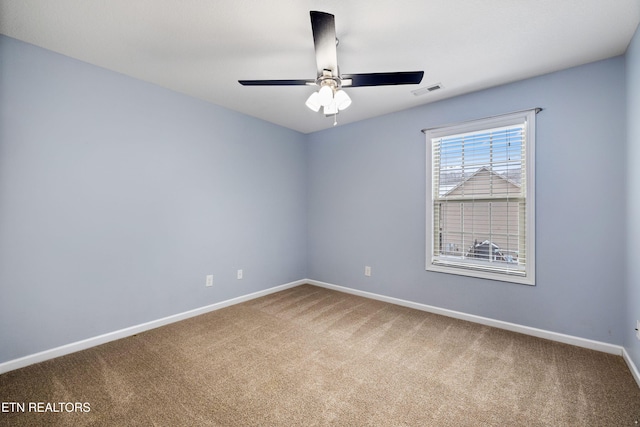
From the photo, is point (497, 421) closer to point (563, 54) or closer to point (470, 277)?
point (470, 277)

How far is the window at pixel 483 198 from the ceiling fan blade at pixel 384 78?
164 centimetres

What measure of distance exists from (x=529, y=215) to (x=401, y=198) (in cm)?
135

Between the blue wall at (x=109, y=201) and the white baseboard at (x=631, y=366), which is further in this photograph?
the blue wall at (x=109, y=201)

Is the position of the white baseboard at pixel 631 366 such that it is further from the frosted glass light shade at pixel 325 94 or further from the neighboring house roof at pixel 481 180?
the frosted glass light shade at pixel 325 94

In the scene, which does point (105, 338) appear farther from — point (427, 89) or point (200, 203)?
point (427, 89)

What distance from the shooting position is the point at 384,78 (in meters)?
1.79

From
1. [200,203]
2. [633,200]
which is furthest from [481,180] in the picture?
[200,203]

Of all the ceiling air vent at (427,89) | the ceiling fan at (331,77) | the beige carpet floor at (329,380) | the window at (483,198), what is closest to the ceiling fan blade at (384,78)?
the ceiling fan at (331,77)

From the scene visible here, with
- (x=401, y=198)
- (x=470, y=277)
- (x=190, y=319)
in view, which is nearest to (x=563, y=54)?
(x=401, y=198)

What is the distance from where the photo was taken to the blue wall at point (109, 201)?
213 cm

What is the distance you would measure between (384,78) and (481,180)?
1903 millimetres

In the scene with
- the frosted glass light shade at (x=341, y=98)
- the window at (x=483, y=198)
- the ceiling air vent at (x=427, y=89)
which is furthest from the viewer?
the ceiling air vent at (x=427, y=89)

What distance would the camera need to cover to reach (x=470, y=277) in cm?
305

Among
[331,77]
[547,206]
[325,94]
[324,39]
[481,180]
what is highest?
[324,39]
